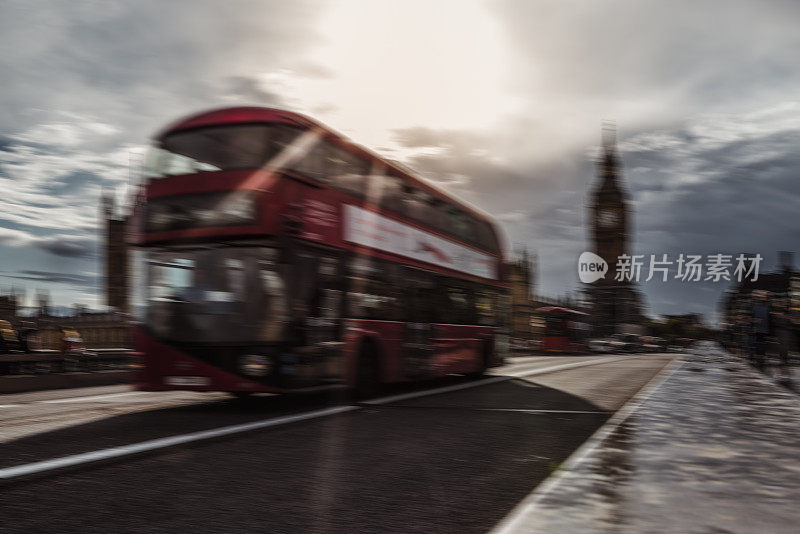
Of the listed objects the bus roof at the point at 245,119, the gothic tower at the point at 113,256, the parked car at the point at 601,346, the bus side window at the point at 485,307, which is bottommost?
the parked car at the point at 601,346

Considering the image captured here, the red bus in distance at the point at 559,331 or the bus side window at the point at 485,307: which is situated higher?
the bus side window at the point at 485,307

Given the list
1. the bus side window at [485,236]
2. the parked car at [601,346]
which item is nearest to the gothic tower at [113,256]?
the parked car at [601,346]

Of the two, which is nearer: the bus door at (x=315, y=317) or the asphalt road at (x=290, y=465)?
the asphalt road at (x=290, y=465)

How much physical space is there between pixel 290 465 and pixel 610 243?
13885 cm

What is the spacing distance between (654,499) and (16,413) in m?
7.35

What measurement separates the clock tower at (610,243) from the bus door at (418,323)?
127 metres

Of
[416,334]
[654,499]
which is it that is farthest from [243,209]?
[654,499]

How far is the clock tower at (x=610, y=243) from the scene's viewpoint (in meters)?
139

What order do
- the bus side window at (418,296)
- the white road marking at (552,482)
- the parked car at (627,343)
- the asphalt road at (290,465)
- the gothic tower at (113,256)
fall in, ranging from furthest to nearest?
the gothic tower at (113,256) → the parked car at (627,343) → the bus side window at (418,296) → the asphalt road at (290,465) → the white road marking at (552,482)

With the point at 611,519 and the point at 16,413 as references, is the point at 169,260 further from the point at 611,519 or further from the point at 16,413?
the point at 611,519

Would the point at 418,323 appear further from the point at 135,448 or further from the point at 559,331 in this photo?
the point at 559,331

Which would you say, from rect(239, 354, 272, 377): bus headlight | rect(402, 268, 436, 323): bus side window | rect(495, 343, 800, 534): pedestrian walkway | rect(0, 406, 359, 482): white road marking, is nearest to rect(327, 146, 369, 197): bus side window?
rect(402, 268, 436, 323): bus side window

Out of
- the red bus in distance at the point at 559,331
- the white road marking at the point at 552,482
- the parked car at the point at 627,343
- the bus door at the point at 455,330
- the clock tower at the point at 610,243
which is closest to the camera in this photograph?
the white road marking at the point at 552,482

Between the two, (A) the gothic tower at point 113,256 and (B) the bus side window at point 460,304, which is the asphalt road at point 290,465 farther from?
(A) the gothic tower at point 113,256
